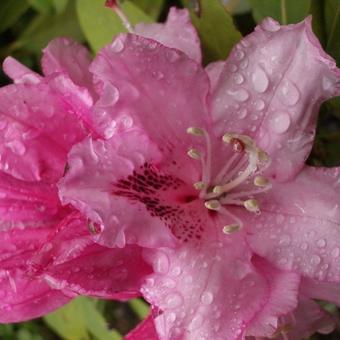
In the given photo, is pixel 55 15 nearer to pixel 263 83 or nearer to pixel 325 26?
pixel 325 26

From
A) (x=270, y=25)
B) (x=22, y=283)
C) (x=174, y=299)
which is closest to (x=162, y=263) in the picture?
A: (x=174, y=299)

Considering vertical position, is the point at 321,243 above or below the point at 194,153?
below

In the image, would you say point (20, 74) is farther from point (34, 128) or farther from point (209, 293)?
point (209, 293)

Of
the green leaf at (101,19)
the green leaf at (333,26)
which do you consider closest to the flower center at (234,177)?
the green leaf at (333,26)

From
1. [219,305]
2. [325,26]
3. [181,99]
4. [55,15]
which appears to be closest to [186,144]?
[181,99]

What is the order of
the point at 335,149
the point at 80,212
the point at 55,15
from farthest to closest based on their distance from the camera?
the point at 55,15 < the point at 335,149 < the point at 80,212

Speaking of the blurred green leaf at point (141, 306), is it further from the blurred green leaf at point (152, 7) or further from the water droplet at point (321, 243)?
the water droplet at point (321, 243)
